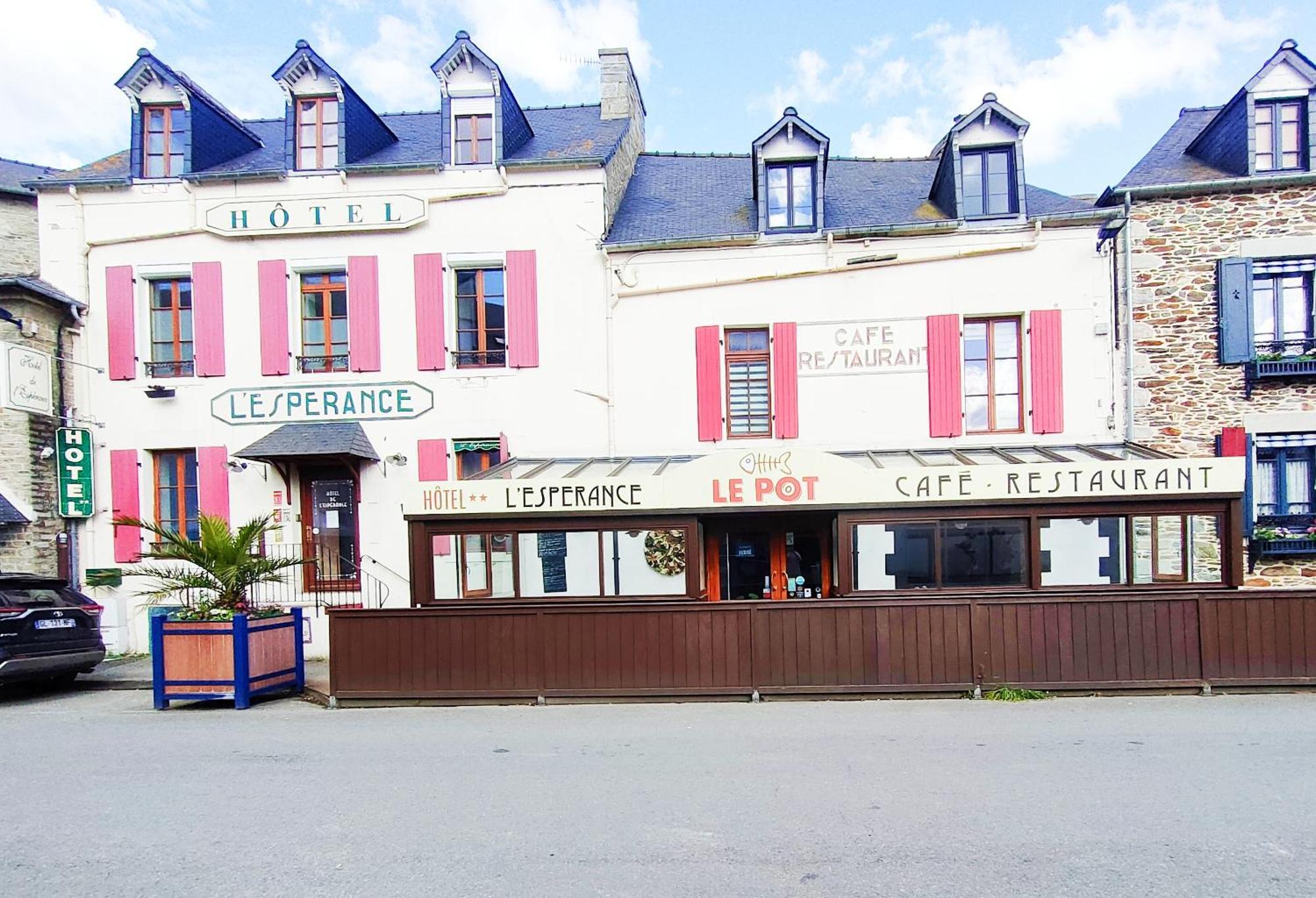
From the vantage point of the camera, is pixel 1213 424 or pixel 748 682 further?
pixel 1213 424

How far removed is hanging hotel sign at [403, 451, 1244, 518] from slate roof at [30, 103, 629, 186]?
239 inches

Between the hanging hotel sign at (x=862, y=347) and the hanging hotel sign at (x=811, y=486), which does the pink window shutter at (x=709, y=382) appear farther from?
the hanging hotel sign at (x=811, y=486)

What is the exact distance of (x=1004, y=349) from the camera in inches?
478

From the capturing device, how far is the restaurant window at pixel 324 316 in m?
12.8

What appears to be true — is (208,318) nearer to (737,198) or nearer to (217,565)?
(217,565)

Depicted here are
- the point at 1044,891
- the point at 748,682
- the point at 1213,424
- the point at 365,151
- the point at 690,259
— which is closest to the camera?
the point at 1044,891

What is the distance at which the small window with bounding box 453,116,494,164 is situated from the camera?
42.3 feet

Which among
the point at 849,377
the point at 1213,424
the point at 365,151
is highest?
the point at 365,151

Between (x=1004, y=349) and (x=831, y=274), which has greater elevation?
(x=831, y=274)

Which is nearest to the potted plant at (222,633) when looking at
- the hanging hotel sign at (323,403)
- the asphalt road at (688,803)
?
the asphalt road at (688,803)

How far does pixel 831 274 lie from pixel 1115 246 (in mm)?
4366

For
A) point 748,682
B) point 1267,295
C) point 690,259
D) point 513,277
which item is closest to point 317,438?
point 513,277

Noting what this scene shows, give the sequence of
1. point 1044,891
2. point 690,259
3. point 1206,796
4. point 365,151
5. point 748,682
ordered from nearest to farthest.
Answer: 1. point 1044,891
2. point 1206,796
3. point 748,682
4. point 690,259
5. point 365,151

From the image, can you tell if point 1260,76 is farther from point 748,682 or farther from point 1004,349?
point 748,682
